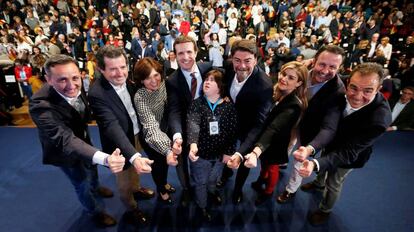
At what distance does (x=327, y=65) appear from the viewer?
6.52 ft

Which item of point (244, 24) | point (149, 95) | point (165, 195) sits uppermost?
point (244, 24)

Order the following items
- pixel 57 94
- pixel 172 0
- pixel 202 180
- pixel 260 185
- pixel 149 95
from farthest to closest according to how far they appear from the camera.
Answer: pixel 172 0 → pixel 260 185 → pixel 202 180 → pixel 149 95 → pixel 57 94

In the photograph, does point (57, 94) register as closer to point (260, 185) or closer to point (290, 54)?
point (260, 185)

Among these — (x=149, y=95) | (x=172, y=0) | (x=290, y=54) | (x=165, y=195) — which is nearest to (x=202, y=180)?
(x=165, y=195)

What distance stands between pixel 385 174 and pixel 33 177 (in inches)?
168

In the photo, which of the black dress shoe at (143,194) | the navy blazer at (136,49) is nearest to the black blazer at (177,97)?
the black dress shoe at (143,194)

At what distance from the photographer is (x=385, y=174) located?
3.13 meters

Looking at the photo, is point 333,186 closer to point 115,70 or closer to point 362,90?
point 362,90

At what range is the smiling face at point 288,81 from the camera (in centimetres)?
200

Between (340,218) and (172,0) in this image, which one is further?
(172,0)

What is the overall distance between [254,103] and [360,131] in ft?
2.57

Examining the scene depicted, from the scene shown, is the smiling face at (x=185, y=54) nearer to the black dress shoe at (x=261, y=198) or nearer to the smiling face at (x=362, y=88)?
the smiling face at (x=362, y=88)

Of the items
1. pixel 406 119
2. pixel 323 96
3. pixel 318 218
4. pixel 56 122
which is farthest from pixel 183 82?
pixel 406 119

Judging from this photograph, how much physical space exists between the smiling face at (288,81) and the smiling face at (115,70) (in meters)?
1.22
